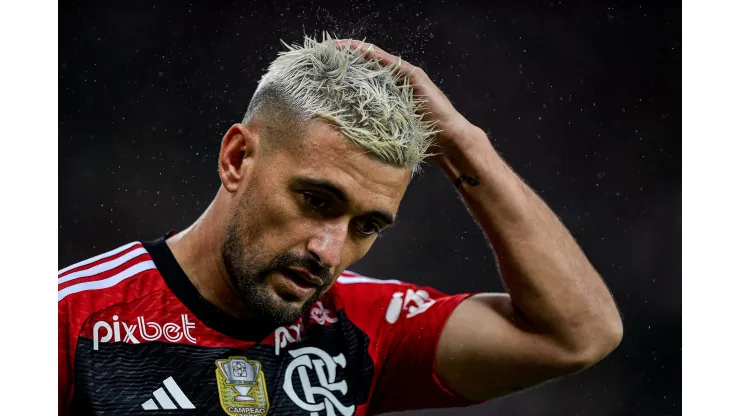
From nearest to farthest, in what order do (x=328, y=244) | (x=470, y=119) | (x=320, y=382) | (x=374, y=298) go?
(x=328, y=244) → (x=320, y=382) → (x=374, y=298) → (x=470, y=119)

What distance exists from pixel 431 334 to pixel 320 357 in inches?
9.3

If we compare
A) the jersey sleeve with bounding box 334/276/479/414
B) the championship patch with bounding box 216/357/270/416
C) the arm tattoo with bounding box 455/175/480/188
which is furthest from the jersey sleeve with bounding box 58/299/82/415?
the arm tattoo with bounding box 455/175/480/188

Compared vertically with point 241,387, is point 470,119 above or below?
above

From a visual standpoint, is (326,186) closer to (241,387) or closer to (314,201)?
(314,201)

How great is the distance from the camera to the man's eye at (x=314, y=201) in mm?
1353

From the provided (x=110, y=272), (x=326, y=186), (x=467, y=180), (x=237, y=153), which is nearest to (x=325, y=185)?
(x=326, y=186)

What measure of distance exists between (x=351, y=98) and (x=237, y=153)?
256mm

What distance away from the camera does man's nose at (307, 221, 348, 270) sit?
1.33 m

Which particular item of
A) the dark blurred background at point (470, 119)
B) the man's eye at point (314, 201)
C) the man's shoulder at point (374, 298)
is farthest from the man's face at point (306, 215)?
the dark blurred background at point (470, 119)

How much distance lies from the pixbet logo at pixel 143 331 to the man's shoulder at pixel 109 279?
4cm

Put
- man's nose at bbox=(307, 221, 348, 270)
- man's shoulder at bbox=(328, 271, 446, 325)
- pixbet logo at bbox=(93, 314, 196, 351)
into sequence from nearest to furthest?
man's nose at bbox=(307, 221, 348, 270) → pixbet logo at bbox=(93, 314, 196, 351) → man's shoulder at bbox=(328, 271, 446, 325)

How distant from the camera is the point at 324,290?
1.41 metres

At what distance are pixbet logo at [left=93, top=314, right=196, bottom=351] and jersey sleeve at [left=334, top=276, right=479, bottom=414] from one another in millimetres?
404

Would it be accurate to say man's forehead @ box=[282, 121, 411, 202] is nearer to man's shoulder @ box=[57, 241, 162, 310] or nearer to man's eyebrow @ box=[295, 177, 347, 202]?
man's eyebrow @ box=[295, 177, 347, 202]
